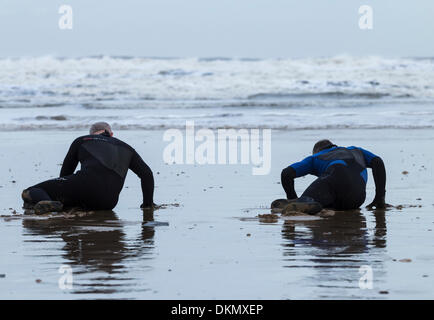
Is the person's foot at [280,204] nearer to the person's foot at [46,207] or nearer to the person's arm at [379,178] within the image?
the person's arm at [379,178]

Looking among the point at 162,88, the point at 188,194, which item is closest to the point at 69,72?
the point at 162,88

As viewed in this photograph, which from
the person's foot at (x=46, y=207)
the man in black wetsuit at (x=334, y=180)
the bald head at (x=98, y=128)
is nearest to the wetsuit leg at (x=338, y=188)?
the man in black wetsuit at (x=334, y=180)

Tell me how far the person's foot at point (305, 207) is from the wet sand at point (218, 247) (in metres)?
0.18

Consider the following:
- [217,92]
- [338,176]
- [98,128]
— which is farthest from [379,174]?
[217,92]

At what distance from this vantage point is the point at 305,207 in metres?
8.55

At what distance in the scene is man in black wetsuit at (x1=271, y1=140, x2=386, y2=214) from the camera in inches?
347

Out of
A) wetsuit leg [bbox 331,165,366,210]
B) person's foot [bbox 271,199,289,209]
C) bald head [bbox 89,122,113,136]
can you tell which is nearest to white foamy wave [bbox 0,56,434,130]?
bald head [bbox 89,122,113,136]

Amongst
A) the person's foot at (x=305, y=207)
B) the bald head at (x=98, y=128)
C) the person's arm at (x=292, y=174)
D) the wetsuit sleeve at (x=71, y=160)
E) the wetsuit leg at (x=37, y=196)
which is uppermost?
the bald head at (x=98, y=128)

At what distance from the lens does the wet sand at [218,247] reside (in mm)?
5344

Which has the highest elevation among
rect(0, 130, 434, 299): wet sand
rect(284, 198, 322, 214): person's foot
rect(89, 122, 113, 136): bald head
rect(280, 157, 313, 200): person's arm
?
rect(89, 122, 113, 136): bald head

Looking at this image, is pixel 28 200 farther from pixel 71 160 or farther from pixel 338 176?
pixel 338 176

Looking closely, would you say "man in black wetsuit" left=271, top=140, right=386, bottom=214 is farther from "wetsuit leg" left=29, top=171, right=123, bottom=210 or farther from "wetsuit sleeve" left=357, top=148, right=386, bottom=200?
"wetsuit leg" left=29, top=171, right=123, bottom=210

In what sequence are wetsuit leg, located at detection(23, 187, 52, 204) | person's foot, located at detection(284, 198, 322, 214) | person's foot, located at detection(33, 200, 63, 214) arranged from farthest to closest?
wetsuit leg, located at detection(23, 187, 52, 204)
person's foot, located at detection(33, 200, 63, 214)
person's foot, located at detection(284, 198, 322, 214)
